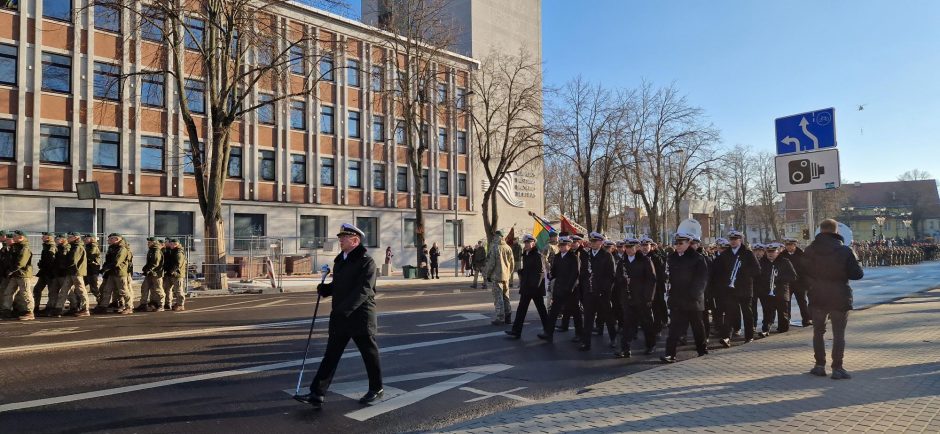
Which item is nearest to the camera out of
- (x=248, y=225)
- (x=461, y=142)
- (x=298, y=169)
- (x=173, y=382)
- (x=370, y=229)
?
(x=173, y=382)

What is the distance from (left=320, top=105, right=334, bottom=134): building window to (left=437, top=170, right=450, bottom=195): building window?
9169mm

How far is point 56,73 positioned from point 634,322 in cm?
2759

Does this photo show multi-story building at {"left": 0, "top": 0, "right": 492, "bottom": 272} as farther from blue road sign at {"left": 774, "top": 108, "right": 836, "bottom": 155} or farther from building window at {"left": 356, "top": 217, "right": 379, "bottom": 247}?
blue road sign at {"left": 774, "top": 108, "right": 836, "bottom": 155}

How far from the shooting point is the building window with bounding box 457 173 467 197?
4394 cm

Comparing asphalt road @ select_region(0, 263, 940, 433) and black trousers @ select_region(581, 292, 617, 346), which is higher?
black trousers @ select_region(581, 292, 617, 346)

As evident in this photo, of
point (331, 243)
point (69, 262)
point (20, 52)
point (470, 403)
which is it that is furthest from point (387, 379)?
point (20, 52)

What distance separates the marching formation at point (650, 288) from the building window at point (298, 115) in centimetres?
2530

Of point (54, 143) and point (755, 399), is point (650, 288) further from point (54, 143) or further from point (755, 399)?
point (54, 143)

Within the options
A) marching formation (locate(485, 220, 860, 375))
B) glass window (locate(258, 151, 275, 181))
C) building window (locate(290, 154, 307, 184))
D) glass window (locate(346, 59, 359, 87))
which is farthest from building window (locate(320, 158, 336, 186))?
marching formation (locate(485, 220, 860, 375))

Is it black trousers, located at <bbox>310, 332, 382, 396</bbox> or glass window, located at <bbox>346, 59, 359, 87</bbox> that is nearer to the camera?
black trousers, located at <bbox>310, 332, 382, 396</bbox>

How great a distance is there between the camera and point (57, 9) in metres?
26.2

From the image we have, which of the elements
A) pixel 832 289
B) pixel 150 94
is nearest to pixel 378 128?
pixel 150 94

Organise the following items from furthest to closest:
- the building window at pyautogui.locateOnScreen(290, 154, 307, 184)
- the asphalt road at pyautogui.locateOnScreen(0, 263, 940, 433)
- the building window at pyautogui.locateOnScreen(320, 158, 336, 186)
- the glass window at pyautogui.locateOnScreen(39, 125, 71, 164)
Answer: the building window at pyautogui.locateOnScreen(320, 158, 336, 186) → the building window at pyautogui.locateOnScreen(290, 154, 307, 184) → the glass window at pyautogui.locateOnScreen(39, 125, 71, 164) → the asphalt road at pyautogui.locateOnScreen(0, 263, 940, 433)

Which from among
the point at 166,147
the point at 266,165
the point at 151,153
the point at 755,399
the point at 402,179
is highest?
the point at 166,147
